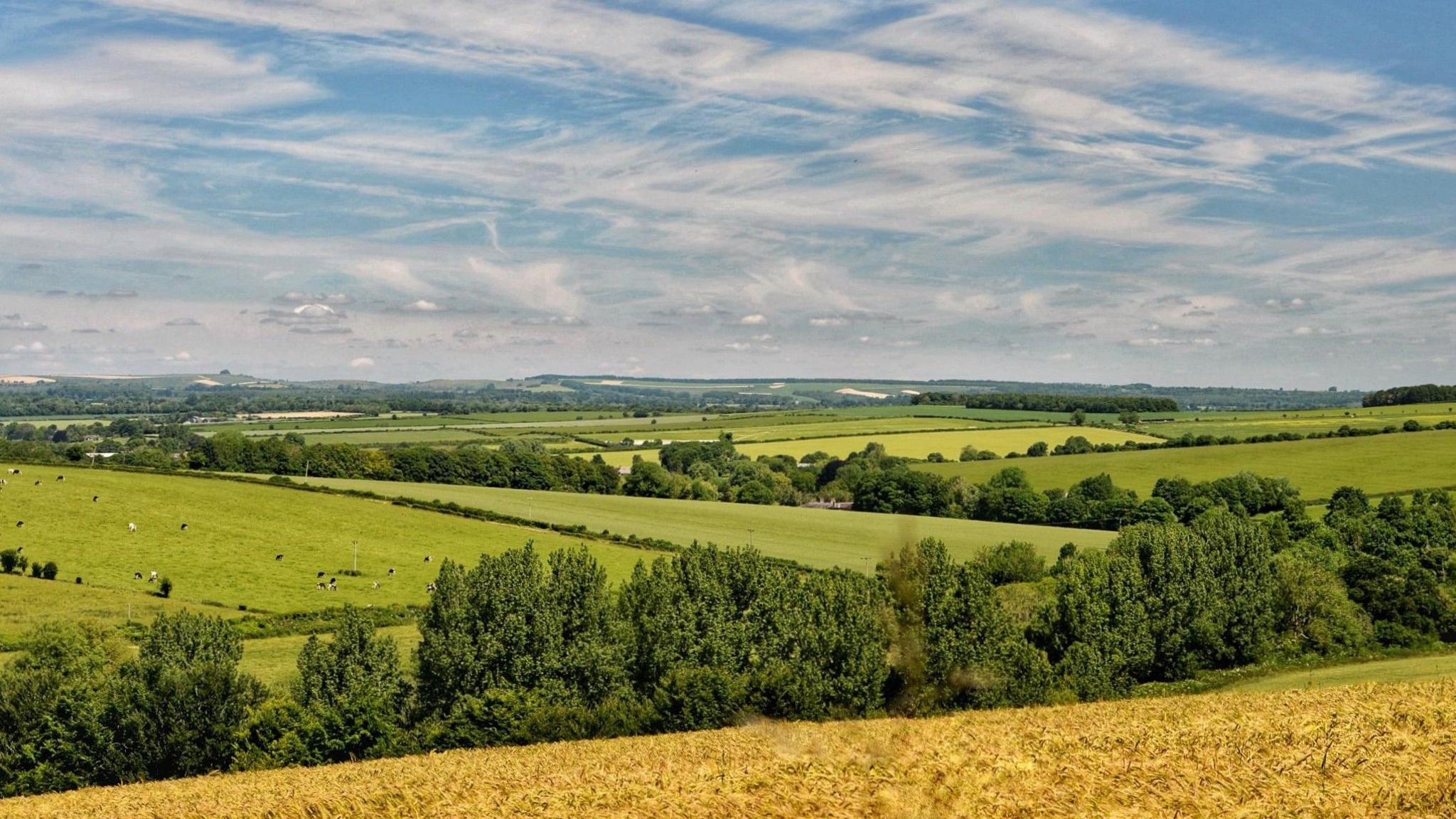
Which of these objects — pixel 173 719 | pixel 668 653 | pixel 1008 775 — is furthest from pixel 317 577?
pixel 1008 775

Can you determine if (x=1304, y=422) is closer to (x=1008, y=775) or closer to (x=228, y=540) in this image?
(x=228, y=540)

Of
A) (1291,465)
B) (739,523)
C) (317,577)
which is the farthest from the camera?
(1291,465)

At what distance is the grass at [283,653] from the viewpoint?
5306 centimetres

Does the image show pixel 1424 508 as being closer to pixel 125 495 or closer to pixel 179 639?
pixel 179 639

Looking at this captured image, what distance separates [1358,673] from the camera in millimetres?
46719

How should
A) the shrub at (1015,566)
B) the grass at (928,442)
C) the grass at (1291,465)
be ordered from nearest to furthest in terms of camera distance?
the shrub at (1015,566) → the grass at (1291,465) → the grass at (928,442)

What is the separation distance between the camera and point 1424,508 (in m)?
93.9

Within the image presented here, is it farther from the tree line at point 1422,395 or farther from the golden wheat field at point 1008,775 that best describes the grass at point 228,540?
the tree line at point 1422,395

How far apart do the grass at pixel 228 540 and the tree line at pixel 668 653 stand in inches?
615

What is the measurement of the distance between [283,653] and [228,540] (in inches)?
1186

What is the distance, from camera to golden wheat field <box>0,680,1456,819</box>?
45.8 ft

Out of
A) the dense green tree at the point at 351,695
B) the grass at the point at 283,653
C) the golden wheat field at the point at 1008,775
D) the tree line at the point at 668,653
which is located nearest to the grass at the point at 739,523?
the tree line at the point at 668,653

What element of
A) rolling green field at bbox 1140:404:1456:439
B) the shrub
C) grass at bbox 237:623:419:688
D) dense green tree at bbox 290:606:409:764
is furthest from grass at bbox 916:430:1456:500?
dense green tree at bbox 290:606:409:764

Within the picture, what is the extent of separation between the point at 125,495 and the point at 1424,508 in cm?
11699
